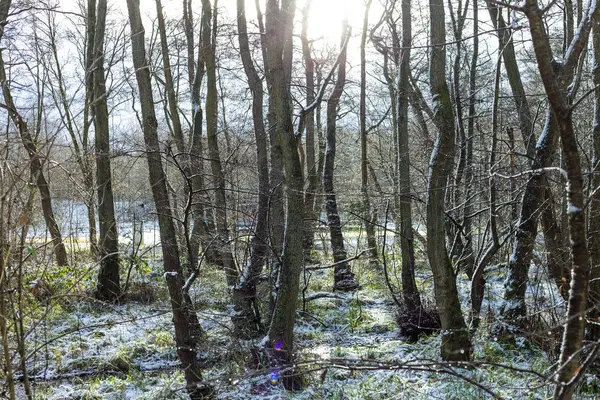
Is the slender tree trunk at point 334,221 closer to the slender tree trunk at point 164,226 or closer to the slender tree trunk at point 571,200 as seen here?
the slender tree trunk at point 164,226

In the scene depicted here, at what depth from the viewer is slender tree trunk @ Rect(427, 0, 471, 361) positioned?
446 cm

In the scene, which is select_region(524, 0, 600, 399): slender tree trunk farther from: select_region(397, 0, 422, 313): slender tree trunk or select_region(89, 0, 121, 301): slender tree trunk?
select_region(89, 0, 121, 301): slender tree trunk

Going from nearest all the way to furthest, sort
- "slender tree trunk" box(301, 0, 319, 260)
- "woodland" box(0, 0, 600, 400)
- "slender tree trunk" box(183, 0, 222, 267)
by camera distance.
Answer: "woodland" box(0, 0, 600, 400) → "slender tree trunk" box(183, 0, 222, 267) → "slender tree trunk" box(301, 0, 319, 260)

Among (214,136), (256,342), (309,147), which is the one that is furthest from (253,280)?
(309,147)

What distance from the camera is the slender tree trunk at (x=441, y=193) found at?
14.6 feet

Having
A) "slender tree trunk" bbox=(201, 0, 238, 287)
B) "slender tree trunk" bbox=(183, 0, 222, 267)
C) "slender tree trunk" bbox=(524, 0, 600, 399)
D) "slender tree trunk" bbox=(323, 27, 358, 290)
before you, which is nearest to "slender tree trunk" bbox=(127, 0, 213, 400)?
"slender tree trunk" bbox=(201, 0, 238, 287)

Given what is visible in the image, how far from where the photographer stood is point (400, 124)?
683 cm

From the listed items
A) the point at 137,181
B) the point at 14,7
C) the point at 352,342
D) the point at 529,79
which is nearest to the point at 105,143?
the point at 14,7

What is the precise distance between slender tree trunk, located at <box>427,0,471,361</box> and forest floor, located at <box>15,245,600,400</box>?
0.35 metres

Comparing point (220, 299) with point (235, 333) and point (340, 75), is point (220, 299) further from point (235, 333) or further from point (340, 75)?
point (340, 75)

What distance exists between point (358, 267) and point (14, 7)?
8389 mm

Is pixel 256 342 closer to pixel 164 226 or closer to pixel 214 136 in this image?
pixel 164 226

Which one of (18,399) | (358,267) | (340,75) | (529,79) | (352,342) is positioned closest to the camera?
(18,399)

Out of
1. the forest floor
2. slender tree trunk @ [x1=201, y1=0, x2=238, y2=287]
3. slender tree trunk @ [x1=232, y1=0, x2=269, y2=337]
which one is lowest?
the forest floor
